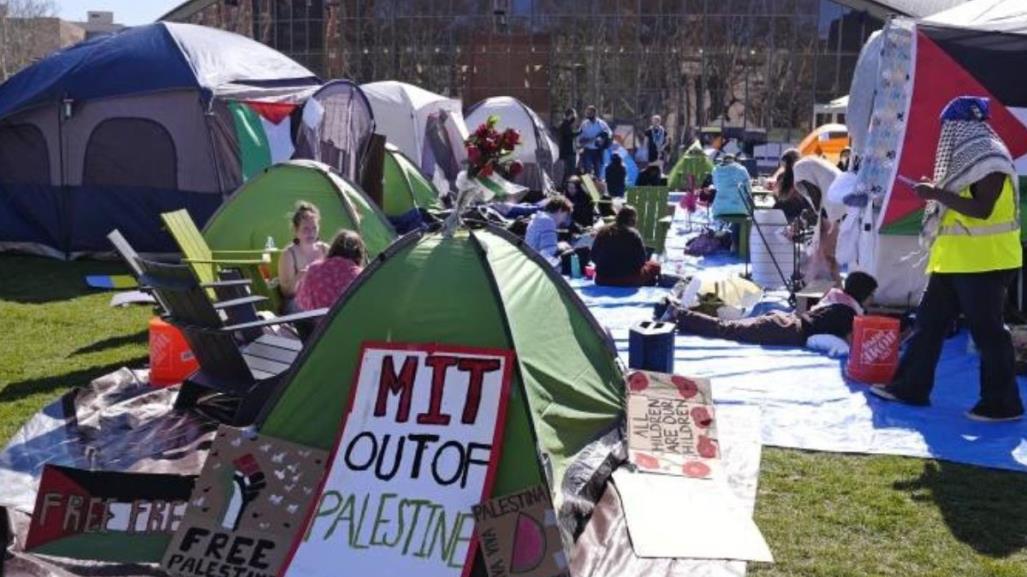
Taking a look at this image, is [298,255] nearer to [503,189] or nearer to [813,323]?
[813,323]

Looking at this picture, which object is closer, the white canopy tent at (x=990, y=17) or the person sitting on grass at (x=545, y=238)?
the white canopy tent at (x=990, y=17)

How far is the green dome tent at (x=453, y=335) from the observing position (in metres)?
4.60

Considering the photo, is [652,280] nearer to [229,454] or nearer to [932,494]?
[932,494]

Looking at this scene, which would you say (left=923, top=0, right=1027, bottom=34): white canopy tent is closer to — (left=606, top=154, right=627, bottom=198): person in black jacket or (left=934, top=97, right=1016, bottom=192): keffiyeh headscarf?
(left=934, top=97, right=1016, bottom=192): keffiyeh headscarf

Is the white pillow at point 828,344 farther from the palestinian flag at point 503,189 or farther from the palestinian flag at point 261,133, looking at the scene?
the palestinian flag at point 503,189

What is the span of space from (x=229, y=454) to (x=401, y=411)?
2.35 feet

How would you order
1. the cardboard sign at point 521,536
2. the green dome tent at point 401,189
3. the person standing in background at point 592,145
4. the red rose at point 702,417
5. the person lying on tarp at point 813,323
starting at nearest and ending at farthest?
the cardboard sign at point 521,536, the red rose at point 702,417, the person lying on tarp at point 813,323, the green dome tent at point 401,189, the person standing in background at point 592,145

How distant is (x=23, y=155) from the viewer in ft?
39.8

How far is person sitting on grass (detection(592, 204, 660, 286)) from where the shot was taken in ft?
35.1

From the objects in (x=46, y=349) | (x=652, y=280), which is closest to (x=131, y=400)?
(x=46, y=349)

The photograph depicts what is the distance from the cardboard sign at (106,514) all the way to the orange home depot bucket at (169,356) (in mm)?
2238

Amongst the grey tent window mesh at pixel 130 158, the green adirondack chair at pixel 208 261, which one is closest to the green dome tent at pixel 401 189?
the grey tent window mesh at pixel 130 158

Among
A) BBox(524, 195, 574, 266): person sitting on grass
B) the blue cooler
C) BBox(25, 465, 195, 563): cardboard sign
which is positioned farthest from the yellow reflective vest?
BBox(524, 195, 574, 266): person sitting on grass

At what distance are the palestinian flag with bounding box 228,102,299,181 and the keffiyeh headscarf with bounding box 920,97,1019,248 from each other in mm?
7709
